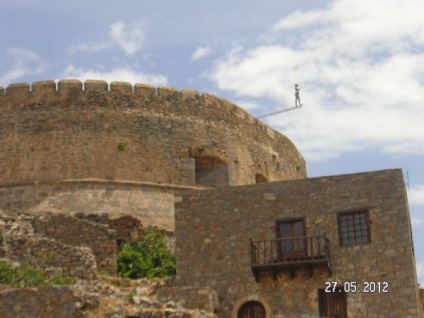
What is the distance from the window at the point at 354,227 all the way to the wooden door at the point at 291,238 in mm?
872

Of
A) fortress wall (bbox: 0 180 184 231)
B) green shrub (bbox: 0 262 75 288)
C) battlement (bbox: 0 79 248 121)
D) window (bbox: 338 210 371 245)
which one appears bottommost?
green shrub (bbox: 0 262 75 288)

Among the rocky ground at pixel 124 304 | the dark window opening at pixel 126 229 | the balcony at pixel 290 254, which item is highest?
the dark window opening at pixel 126 229

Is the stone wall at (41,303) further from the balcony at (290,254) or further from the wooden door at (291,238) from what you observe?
the wooden door at (291,238)

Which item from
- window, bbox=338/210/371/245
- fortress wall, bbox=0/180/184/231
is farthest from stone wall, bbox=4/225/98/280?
window, bbox=338/210/371/245

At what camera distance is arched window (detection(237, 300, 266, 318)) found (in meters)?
21.6

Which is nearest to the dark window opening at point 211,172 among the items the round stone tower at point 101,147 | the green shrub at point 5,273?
the round stone tower at point 101,147

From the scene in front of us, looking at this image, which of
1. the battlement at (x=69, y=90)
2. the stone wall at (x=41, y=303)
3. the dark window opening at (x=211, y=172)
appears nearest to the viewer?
the stone wall at (x=41, y=303)

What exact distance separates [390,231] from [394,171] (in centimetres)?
139

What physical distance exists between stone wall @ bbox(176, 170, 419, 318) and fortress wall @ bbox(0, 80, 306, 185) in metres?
4.89

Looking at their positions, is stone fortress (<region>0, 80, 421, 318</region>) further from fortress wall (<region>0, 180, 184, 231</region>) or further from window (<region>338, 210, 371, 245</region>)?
window (<region>338, 210, 371, 245</region>)

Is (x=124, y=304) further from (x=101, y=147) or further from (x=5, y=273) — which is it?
(x=101, y=147)

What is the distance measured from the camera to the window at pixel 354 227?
21.5 m

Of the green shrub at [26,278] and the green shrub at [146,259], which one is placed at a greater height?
the green shrub at [146,259]

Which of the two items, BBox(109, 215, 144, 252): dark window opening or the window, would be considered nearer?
the window
